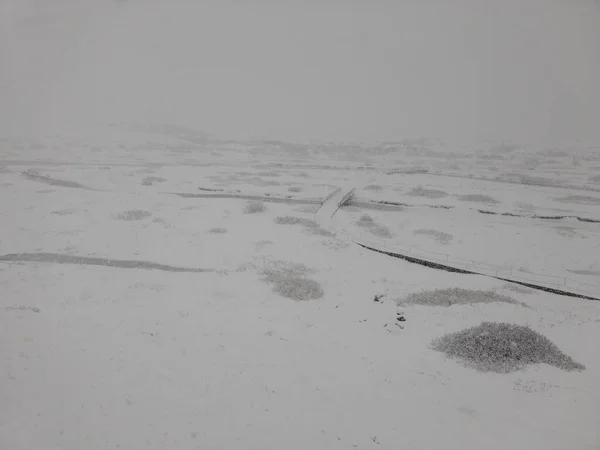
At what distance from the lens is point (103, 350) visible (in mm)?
15344

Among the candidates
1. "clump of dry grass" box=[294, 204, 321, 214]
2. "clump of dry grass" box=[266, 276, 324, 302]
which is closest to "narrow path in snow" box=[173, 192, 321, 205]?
"clump of dry grass" box=[294, 204, 321, 214]

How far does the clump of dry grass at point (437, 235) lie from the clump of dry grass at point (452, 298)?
12168 millimetres

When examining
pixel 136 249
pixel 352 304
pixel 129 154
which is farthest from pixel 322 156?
pixel 352 304

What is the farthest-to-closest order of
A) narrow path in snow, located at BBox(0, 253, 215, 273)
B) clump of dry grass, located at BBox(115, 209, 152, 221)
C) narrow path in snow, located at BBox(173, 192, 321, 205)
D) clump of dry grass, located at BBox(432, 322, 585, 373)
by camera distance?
narrow path in snow, located at BBox(173, 192, 321, 205)
clump of dry grass, located at BBox(115, 209, 152, 221)
narrow path in snow, located at BBox(0, 253, 215, 273)
clump of dry grass, located at BBox(432, 322, 585, 373)

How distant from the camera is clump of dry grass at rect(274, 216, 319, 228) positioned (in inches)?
1500

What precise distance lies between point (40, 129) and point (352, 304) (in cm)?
14022

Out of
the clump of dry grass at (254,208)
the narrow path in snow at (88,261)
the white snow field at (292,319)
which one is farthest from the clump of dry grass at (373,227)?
the narrow path in snow at (88,261)

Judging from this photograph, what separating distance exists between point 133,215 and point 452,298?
32937 mm

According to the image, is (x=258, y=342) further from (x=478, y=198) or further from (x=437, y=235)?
(x=478, y=198)

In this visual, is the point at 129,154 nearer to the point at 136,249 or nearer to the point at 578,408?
the point at 136,249

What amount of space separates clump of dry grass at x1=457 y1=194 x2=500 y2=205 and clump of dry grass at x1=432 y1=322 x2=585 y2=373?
36789mm

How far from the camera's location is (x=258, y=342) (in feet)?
56.0

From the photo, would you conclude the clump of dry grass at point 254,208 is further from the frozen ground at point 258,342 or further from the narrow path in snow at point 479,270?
the narrow path in snow at point 479,270

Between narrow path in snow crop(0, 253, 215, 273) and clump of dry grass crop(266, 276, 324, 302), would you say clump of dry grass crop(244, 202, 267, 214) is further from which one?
clump of dry grass crop(266, 276, 324, 302)
